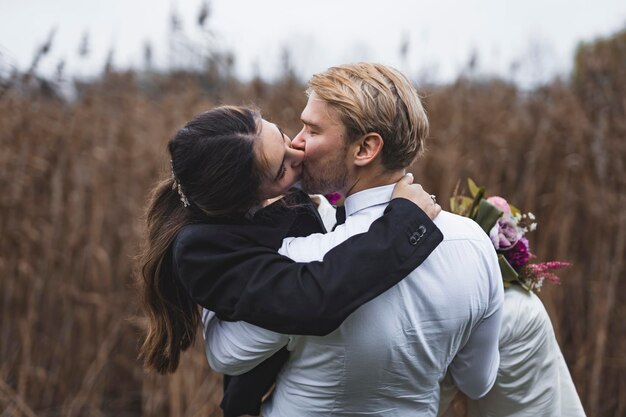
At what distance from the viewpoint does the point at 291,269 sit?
130 centimetres

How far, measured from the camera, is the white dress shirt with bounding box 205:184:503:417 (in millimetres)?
1356

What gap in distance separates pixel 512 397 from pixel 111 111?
315cm

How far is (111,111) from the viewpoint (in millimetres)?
4133

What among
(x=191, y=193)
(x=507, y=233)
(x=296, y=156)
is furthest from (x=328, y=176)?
(x=507, y=233)

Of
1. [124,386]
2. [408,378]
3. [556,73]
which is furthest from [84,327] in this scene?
[556,73]

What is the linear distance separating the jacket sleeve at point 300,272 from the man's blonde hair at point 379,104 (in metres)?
0.13

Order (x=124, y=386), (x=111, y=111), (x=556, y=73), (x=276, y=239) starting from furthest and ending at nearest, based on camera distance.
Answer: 1. (x=556, y=73)
2. (x=111, y=111)
3. (x=124, y=386)
4. (x=276, y=239)

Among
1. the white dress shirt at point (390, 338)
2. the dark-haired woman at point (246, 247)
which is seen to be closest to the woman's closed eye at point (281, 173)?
the dark-haired woman at point (246, 247)

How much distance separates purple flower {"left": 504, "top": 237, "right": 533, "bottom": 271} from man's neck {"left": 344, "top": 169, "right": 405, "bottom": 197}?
19.4 inches

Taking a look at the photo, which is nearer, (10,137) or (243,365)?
(243,365)

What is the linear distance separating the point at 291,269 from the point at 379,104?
378 millimetres

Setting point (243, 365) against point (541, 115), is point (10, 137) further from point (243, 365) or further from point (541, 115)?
point (541, 115)

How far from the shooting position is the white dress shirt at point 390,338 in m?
1.36

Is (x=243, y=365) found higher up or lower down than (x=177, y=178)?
lower down
